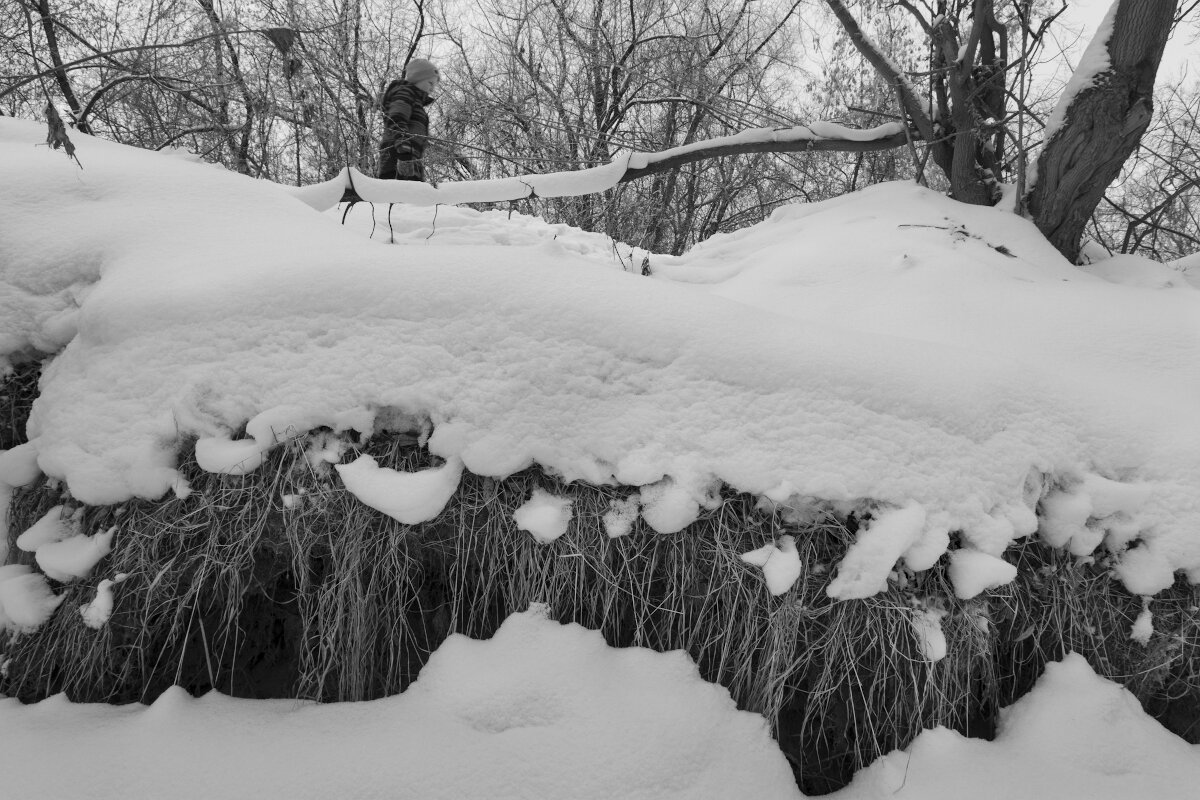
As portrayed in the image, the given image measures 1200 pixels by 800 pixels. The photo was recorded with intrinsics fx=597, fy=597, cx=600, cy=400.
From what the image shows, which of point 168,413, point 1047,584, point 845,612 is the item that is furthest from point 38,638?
point 1047,584

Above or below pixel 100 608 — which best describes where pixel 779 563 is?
above

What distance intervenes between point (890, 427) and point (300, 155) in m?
5.68

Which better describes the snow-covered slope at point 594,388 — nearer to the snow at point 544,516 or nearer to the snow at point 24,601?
the snow at point 544,516

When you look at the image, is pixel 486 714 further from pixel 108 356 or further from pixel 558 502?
pixel 108 356

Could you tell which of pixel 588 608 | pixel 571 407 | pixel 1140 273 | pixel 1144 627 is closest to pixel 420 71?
pixel 571 407

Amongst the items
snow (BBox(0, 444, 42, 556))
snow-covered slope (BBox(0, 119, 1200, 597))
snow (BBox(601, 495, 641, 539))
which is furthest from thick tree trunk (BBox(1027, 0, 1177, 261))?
snow (BBox(0, 444, 42, 556))

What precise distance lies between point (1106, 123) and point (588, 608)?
Result: 2.51 meters

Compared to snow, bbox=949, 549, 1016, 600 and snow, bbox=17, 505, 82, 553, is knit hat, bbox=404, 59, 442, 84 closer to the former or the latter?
snow, bbox=17, 505, 82, 553

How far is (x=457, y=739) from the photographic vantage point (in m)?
1.09

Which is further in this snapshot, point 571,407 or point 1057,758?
point 571,407

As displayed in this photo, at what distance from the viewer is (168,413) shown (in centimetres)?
123

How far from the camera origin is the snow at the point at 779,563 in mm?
1157

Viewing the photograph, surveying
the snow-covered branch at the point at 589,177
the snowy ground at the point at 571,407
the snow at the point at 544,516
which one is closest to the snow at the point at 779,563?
the snowy ground at the point at 571,407

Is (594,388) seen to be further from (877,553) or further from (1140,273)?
(1140,273)
